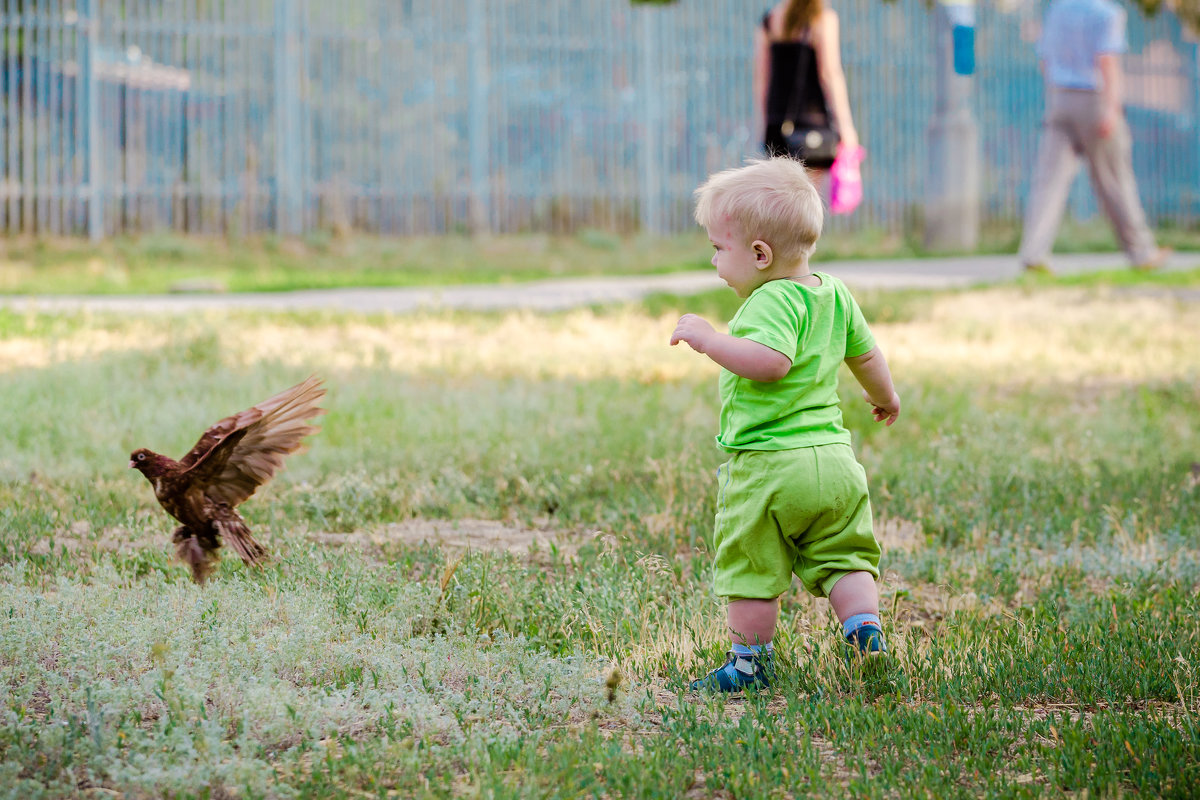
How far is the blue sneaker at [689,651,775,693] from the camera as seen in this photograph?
9.75ft

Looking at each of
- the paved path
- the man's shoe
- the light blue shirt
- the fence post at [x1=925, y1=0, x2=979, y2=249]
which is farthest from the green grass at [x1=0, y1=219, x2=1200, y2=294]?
the light blue shirt

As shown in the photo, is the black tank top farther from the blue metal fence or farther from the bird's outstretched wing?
the blue metal fence

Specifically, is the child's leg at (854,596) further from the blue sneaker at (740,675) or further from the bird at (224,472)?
the bird at (224,472)

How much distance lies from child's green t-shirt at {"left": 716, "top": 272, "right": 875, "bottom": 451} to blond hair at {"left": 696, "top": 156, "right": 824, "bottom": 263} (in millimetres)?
106

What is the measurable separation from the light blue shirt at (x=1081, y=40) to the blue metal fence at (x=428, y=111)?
5.43 m

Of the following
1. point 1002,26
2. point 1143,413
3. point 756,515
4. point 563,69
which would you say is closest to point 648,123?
point 563,69

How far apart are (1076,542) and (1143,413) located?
2211 mm

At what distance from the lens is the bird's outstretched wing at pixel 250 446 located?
346cm

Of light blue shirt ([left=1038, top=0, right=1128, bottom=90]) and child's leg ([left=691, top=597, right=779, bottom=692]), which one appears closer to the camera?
child's leg ([left=691, top=597, right=779, bottom=692])

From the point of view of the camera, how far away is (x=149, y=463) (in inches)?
137

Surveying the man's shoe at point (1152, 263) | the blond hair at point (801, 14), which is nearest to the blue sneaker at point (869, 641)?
the blond hair at point (801, 14)

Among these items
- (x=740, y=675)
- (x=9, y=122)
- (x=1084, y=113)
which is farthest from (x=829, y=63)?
(x=9, y=122)

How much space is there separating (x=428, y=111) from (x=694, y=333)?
12.2 metres

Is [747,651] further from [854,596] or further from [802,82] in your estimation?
[802,82]
